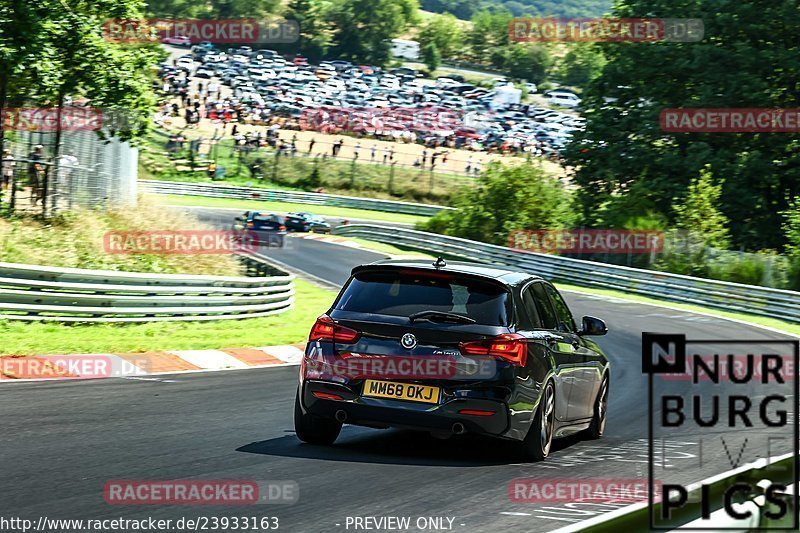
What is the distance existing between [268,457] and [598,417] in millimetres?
3751

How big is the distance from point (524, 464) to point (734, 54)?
3817cm

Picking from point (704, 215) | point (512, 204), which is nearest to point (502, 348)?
point (704, 215)

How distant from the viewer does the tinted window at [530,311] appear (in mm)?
9023

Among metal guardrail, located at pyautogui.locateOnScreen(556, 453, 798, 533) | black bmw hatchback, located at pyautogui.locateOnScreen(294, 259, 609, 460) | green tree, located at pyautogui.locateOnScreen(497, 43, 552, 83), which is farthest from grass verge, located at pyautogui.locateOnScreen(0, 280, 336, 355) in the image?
green tree, located at pyautogui.locateOnScreen(497, 43, 552, 83)

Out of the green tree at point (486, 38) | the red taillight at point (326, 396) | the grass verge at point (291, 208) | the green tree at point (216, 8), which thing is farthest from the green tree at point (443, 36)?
the red taillight at point (326, 396)

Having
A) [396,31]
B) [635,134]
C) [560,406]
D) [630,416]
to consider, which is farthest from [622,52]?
[396,31]

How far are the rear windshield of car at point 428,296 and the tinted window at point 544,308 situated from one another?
0.79 m

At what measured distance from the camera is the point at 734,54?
4378cm

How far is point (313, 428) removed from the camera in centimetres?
902

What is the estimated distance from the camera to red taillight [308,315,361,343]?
861 centimetres

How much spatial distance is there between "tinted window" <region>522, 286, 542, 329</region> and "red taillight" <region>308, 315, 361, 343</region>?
1.36 m

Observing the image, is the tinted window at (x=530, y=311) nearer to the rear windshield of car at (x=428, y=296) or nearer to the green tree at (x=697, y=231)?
the rear windshield of car at (x=428, y=296)

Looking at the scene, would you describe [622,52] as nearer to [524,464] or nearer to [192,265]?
[192,265]

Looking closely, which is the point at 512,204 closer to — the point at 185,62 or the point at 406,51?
the point at 185,62
